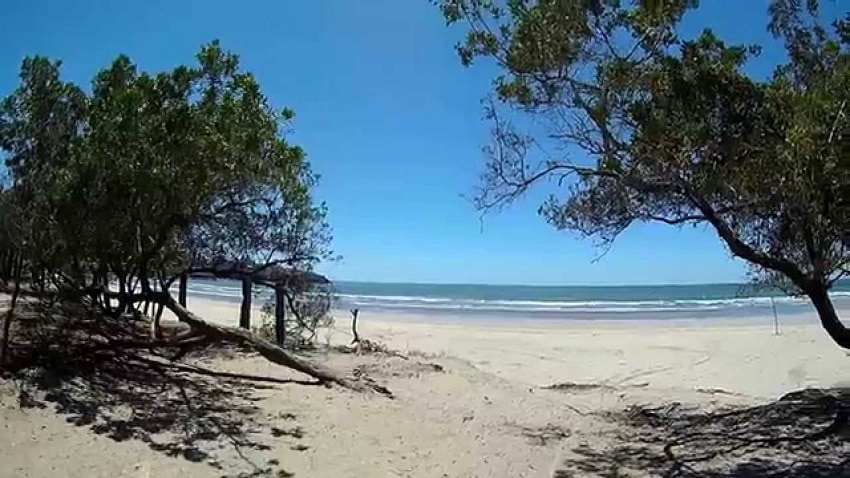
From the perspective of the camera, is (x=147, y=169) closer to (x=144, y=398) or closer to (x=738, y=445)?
(x=144, y=398)

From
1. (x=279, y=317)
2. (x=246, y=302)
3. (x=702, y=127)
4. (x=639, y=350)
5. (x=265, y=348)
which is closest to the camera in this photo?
(x=702, y=127)

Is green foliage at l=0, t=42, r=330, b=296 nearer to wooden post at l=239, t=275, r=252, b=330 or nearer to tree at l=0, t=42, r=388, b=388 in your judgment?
tree at l=0, t=42, r=388, b=388

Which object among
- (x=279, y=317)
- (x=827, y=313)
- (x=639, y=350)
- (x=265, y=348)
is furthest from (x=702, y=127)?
(x=639, y=350)

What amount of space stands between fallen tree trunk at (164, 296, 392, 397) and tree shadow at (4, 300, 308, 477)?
51 centimetres

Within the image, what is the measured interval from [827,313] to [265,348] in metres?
7.04

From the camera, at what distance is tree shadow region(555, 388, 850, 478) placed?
645 centimetres

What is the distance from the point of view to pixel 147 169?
24.5ft

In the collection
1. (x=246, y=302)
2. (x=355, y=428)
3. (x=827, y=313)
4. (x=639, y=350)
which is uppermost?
(x=827, y=313)

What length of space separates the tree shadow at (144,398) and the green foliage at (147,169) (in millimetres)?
1053

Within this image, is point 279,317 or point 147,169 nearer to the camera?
point 147,169

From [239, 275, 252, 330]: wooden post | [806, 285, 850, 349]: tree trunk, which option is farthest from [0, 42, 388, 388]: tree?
[806, 285, 850, 349]: tree trunk

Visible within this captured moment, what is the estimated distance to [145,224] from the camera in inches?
344

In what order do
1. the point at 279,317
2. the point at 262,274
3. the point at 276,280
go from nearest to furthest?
the point at 262,274, the point at 276,280, the point at 279,317

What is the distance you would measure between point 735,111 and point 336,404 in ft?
18.3
